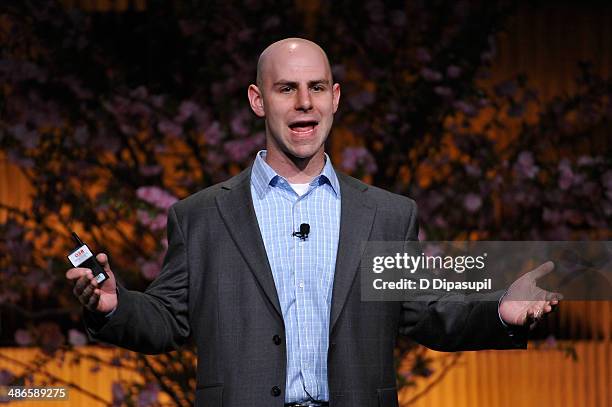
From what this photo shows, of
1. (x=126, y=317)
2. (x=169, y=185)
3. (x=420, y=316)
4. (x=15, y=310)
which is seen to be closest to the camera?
(x=126, y=317)

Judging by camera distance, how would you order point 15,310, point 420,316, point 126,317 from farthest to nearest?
point 15,310 → point 420,316 → point 126,317

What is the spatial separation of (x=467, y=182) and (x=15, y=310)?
1.54 meters

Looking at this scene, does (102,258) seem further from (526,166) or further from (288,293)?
(526,166)

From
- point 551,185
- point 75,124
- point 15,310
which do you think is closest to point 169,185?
point 75,124

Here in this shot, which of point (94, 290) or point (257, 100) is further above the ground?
point (257, 100)

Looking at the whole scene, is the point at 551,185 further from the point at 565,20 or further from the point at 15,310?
the point at 15,310

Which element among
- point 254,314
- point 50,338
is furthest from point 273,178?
point 50,338

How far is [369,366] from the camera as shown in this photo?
6.86 feet

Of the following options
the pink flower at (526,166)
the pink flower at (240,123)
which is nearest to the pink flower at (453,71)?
the pink flower at (526,166)

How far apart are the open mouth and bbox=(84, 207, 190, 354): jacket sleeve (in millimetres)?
281

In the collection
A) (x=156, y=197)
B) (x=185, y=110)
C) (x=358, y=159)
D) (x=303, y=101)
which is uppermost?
(x=185, y=110)

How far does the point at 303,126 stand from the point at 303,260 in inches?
10.0

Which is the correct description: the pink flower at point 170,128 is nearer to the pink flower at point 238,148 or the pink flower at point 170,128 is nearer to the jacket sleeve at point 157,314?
the pink flower at point 238,148

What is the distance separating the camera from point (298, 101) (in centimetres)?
215
